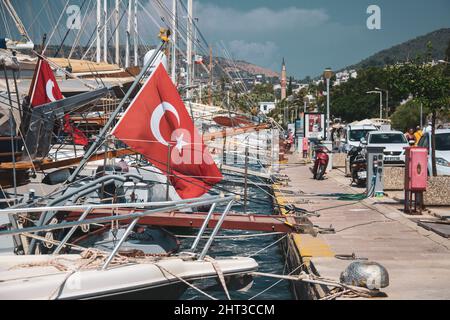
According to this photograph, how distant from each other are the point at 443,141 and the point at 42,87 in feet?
37.8

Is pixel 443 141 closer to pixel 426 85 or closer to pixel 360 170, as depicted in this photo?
pixel 360 170

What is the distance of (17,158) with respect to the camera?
1238cm

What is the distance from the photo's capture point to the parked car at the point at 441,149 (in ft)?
58.6

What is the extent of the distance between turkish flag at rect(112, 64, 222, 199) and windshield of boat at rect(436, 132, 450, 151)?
1093cm

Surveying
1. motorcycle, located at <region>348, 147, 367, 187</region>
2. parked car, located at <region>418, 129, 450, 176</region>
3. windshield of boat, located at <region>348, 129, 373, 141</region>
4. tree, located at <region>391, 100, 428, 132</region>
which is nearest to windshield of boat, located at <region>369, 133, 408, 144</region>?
motorcycle, located at <region>348, 147, 367, 187</region>

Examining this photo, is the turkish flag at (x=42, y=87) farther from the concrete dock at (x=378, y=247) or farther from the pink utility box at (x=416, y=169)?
the pink utility box at (x=416, y=169)

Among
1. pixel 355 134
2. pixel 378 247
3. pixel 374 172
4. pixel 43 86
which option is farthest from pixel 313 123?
pixel 378 247

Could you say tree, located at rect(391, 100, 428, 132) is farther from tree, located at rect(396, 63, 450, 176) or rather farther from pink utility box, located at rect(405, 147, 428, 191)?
pink utility box, located at rect(405, 147, 428, 191)

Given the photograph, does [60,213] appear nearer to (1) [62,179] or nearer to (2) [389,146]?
(1) [62,179]

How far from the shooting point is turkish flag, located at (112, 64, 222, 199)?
9406mm

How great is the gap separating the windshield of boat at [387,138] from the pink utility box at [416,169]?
447 inches

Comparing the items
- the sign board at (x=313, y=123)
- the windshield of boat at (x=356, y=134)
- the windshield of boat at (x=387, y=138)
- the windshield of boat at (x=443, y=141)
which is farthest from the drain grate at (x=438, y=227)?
the sign board at (x=313, y=123)
